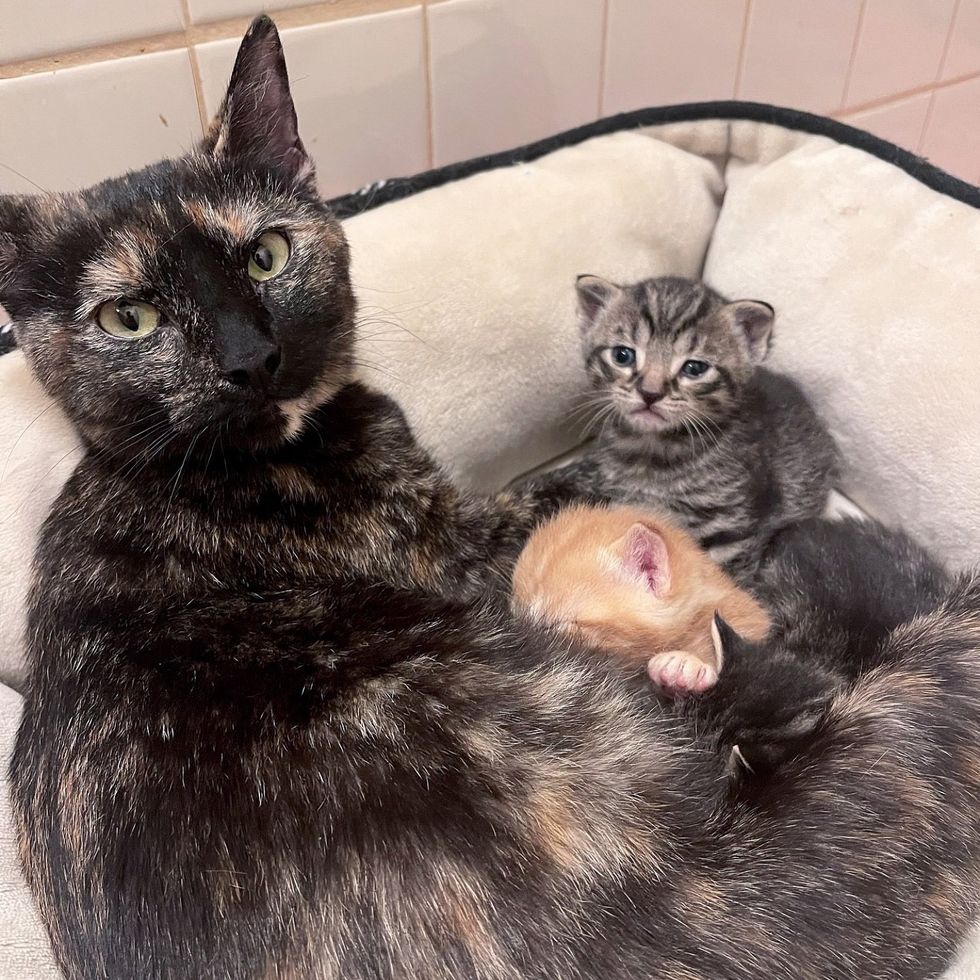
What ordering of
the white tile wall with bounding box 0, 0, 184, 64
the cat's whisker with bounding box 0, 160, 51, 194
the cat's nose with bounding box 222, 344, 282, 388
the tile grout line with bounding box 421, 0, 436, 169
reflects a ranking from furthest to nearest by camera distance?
the tile grout line with bounding box 421, 0, 436, 169, the cat's whisker with bounding box 0, 160, 51, 194, the white tile wall with bounding box 0, 0, 184, 64, the cat's nose with bounding box 222, 344, 282, 388

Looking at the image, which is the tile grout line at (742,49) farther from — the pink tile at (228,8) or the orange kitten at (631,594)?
the orange kitten at (631,594)

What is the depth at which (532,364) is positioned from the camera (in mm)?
1604

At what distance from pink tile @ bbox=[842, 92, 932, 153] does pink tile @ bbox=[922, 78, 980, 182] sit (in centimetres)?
5

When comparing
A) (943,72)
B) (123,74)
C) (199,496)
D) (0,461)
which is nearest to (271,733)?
(199,496)

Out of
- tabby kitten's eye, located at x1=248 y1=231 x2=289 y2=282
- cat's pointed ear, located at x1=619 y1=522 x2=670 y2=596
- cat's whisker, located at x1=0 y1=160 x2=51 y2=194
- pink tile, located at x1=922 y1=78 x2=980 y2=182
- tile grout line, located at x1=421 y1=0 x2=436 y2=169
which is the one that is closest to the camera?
tabby kitten's eye, located at x1=248 y1=231 x2=289 y2=282

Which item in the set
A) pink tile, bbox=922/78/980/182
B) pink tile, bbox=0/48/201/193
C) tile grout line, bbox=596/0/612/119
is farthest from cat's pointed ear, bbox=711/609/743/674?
pink tile, bbox=922/78/980/182

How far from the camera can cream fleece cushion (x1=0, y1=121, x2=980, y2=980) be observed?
1414 millimetres

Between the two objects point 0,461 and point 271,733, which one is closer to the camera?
point 271,733

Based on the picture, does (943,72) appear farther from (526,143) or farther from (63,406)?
(63,406)

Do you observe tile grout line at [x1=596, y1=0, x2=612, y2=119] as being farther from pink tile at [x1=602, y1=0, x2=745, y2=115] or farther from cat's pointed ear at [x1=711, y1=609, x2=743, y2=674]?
cat's pointed ear at [x1=711, y1=609, x2=743, y2=674]

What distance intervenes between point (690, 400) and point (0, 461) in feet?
3.66

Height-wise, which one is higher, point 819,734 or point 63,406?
point 63,406

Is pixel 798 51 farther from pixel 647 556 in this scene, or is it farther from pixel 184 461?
pixel 184 461

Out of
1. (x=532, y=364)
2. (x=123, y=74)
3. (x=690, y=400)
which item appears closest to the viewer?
(x=123, y=74)
